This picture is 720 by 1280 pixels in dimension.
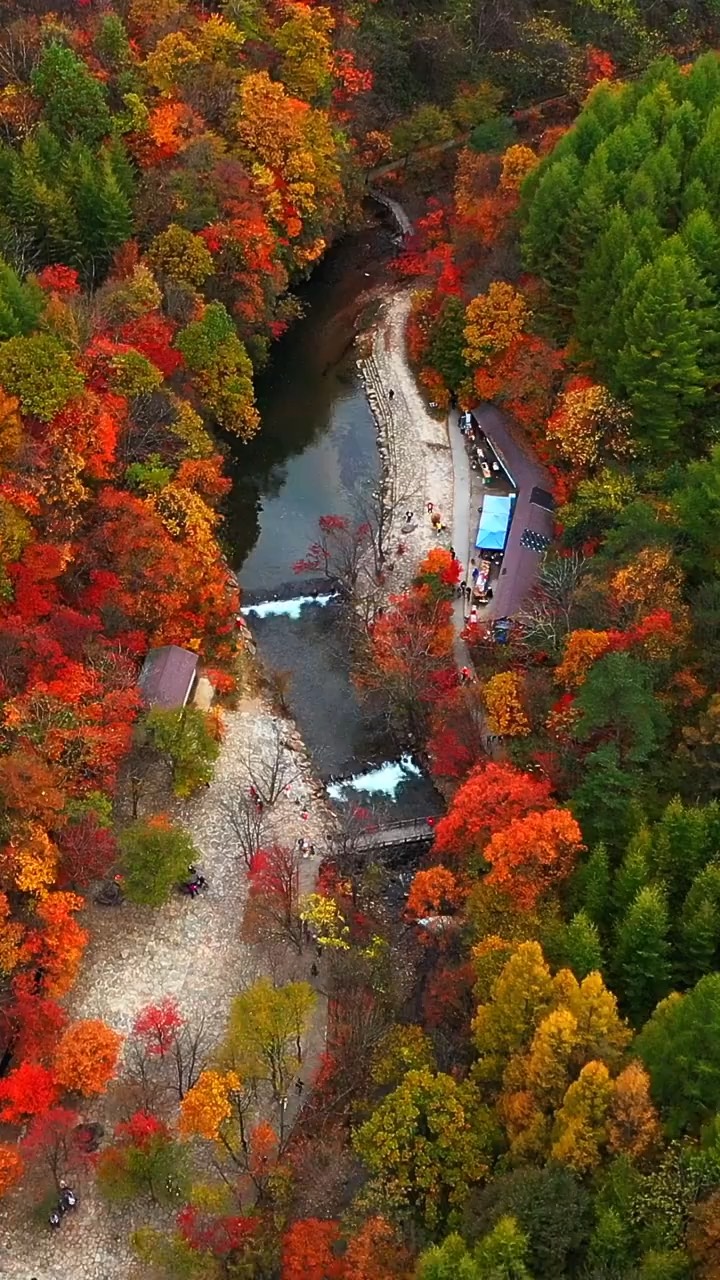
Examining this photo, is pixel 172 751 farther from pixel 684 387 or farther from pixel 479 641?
pixel 684 387

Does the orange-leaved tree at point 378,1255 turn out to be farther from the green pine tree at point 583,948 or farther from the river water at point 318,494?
the river water at point 318,494

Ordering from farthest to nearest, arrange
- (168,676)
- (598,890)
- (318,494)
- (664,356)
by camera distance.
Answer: (318,494) < (664,356) < (168,676) < (598,890)

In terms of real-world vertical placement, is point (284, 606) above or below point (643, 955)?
below

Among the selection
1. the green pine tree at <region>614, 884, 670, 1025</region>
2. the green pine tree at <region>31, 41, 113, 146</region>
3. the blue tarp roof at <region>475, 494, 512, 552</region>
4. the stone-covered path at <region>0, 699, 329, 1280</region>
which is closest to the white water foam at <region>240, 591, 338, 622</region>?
the blue tarp roof at <region>475, 494, 512, 552</region>

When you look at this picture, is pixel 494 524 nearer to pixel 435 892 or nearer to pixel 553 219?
pixel 553 219

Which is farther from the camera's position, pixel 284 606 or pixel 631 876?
pixel 284 606

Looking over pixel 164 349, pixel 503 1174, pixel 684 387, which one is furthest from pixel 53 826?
pixel 684 387

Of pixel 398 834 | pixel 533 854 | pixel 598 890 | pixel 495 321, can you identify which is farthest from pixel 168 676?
pixel 495 321
